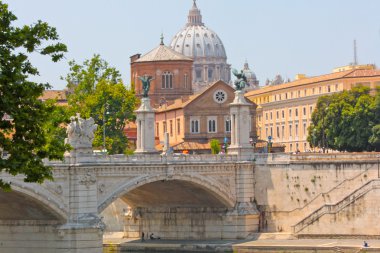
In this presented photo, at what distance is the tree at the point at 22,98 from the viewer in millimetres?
35156

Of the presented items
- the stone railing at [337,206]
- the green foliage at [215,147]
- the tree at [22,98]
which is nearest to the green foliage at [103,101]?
the green foliage at [215,147]

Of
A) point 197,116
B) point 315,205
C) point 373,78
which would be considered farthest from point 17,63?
point 373,78

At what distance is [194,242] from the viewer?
82.7 meters

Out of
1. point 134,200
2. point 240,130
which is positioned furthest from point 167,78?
point 240,130

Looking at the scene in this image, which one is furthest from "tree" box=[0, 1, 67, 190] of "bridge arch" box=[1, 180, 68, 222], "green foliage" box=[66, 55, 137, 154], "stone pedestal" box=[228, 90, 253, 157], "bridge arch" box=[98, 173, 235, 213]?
"green foliage" box=[66, 55, 137, 154]

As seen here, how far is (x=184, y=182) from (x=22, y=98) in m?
45.0

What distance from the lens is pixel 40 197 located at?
7031 centimetres

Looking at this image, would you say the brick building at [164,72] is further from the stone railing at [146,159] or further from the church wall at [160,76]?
the stone railing at [146,159]

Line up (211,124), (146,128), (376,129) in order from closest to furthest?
1. (146,128)
2. (376,129)
3. (211,124)

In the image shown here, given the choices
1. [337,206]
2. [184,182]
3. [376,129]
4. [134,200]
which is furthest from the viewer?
[376,129]

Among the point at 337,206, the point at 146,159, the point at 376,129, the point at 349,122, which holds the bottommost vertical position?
the point at 337,206

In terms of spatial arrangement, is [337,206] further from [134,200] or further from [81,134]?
[81,134]

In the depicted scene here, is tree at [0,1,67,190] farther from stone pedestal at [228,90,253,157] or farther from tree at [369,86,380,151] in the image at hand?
tree at [369,86,380,151]

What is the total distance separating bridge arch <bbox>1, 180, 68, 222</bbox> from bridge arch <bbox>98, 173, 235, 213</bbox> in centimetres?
279
